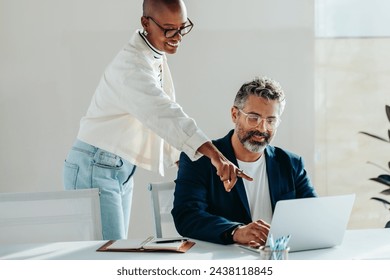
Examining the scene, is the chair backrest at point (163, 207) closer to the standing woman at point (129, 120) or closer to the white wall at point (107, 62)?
the standing woman at point (129, 120)

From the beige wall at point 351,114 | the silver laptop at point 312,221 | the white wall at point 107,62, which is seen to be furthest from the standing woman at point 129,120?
the beige wall at point 351,114

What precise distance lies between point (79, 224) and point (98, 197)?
11 centimetres

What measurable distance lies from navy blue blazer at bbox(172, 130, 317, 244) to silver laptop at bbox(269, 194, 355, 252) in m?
0.24

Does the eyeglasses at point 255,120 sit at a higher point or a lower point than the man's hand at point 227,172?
higher

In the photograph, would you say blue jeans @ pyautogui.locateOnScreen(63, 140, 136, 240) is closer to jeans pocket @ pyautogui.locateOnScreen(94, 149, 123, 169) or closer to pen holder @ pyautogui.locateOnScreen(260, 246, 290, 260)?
jeans pocket @ pyautogui.locateOnScreen(94, 149, 123, 169)

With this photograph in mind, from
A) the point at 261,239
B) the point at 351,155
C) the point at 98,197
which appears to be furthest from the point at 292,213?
the point at 351,155

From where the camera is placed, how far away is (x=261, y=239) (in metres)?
1.84

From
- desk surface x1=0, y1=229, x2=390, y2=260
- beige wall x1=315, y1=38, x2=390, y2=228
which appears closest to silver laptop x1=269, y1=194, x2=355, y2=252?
desk surface x1=0, y1=229, x2=390, y2=260

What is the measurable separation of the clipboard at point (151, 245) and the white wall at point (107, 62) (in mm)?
1769

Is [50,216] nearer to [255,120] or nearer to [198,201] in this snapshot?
[198,201]

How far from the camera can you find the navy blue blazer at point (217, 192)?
202cm

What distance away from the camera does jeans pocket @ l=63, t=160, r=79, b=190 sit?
7.77 feet
